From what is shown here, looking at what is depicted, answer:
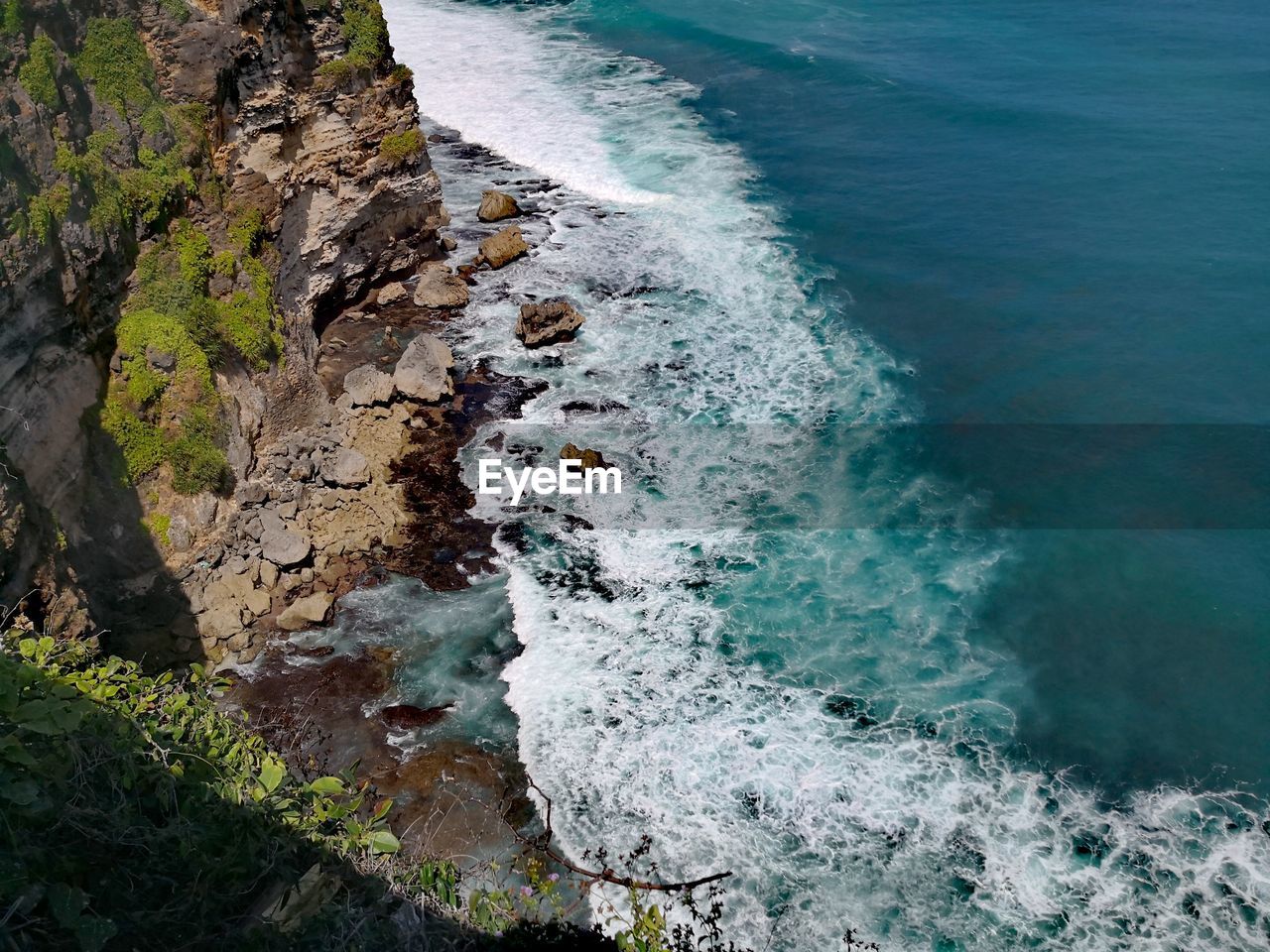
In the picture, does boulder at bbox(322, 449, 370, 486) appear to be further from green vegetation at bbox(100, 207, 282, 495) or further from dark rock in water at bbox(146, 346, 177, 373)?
dark rock in water at bbox(146, 346, 177, 373)

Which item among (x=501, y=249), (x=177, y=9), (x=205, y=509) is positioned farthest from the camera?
(x=501, y=249)

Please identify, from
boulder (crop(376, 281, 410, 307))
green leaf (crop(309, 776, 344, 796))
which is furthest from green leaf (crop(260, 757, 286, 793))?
boulder (crop(376, 281, 410, 307))

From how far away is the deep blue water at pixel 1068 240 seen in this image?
1697 centimetres

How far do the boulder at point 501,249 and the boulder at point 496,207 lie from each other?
221 centimetres

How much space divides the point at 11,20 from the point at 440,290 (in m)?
12.3

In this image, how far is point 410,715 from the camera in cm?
1572

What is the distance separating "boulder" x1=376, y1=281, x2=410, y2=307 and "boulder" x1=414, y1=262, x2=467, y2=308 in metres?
0.32

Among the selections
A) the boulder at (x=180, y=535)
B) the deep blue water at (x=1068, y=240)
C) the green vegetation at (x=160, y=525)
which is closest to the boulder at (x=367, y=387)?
the boulder at (x=180, y=535)

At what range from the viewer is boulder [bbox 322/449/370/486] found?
63.4 feet

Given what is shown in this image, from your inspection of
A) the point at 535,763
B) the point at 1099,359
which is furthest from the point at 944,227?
the point at 535,763

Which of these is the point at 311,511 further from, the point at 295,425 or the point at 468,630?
the point at 468,630

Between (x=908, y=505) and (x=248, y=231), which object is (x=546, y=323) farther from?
(x=908, y=505)

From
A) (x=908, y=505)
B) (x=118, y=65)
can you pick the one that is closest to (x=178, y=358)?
(x=118, y=65)

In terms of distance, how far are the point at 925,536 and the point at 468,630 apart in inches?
368
